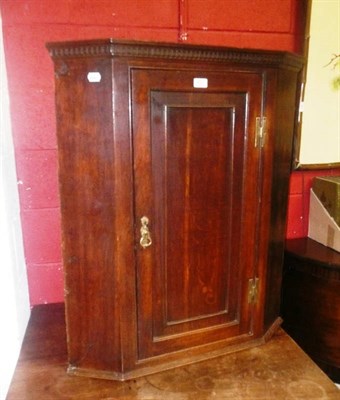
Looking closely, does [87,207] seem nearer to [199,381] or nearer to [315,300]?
[199,381]

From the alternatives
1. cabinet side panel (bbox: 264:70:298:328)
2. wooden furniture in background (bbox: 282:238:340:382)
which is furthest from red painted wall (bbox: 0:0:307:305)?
wooden furniture in background (bbox: 282:238:340:382)

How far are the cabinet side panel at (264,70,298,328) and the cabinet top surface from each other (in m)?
0.17

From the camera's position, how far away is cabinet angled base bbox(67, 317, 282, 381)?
1325 millimetres

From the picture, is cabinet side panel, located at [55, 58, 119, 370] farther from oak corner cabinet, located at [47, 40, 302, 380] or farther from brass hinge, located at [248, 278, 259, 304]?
brass hinge, located at [248, 278, 259, 304]

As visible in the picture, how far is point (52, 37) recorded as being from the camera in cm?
160

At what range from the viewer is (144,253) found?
127 cm

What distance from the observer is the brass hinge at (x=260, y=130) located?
4.38ft

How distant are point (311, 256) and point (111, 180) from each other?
1.14 m

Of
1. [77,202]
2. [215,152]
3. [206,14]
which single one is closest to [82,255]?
[77,202]

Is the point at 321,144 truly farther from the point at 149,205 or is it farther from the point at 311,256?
the point at 149,205

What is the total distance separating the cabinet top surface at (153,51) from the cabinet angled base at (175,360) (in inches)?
42.5

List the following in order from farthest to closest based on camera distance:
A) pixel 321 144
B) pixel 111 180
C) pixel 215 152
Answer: pixel 321 144
pixel 215 152
pixel 111 180

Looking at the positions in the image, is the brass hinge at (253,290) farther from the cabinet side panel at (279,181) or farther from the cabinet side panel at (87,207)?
the cabinet side panel at (87,207)

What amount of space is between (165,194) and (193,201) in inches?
4.5
